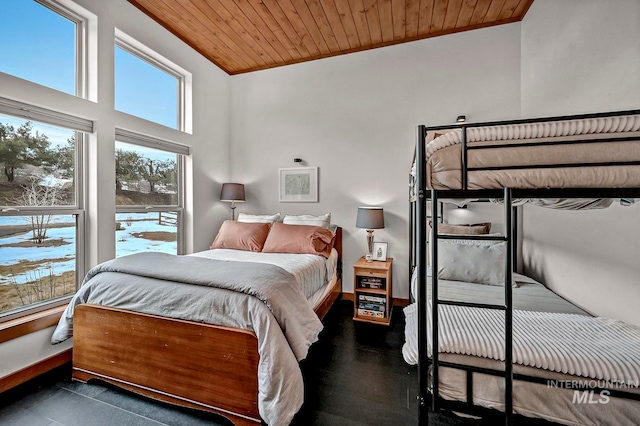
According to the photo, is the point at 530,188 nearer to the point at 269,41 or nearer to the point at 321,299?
the point at 321,299

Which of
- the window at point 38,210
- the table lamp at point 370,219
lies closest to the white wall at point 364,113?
the table lamp at point 370,219

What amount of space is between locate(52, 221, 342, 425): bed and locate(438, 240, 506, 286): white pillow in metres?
1.30

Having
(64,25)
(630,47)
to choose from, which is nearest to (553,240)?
(630,47)

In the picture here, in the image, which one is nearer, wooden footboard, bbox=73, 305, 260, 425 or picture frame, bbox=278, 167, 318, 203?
wooden footboard, bbox=73, 305, 260, 425

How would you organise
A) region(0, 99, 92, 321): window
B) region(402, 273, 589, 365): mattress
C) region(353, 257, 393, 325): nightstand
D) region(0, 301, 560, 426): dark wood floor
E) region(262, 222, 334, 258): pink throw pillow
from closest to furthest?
region(0, 301, 560, 426): dark wood floor → region(402, 273, 589, 365): mattress → region(0, 99, 92, 321): window → region(353, 257, 393, 325): nightstand → region(262, 222, 334, 258): pink throw pillow

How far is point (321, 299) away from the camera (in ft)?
8.54

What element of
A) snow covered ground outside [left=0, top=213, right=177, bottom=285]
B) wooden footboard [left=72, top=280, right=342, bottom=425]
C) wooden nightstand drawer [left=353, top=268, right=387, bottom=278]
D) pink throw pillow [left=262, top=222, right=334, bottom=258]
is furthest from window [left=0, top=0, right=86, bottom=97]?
wooden nightstand drawer [left=353, top=268, right=387, bottom=278]

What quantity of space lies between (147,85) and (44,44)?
0.91 m

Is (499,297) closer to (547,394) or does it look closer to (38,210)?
(547,394)

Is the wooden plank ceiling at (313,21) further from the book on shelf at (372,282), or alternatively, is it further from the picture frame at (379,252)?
the book on shelf at (372,282)

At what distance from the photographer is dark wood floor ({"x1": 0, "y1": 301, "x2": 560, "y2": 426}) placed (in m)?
1.49

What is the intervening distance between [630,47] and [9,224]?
399 cm

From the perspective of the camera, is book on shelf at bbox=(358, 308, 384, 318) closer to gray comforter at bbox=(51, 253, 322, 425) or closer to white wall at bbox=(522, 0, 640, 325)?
gray comforter at bbox=(51, 253, 322, 425)

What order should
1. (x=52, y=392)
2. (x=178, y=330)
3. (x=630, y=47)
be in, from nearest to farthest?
(x=630, y=47) → (x=178, y=330) → (x=52, y=392)
